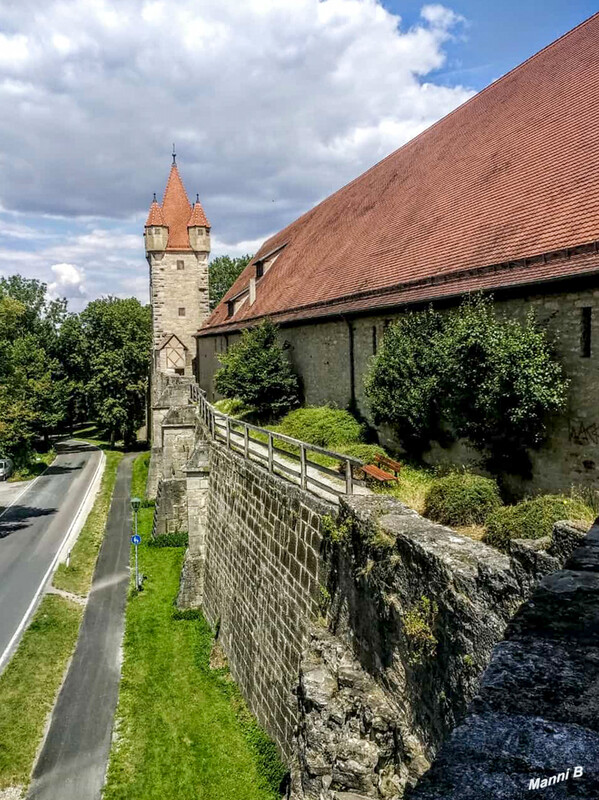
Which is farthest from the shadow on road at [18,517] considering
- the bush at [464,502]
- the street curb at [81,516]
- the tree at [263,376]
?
the bush at [464,502]

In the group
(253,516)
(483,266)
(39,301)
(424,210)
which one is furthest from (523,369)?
(39,301)

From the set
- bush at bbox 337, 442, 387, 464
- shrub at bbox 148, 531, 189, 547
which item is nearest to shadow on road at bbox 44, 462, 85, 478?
shrub at bbox 148, 531, 189, 547

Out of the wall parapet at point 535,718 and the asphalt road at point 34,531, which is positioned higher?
the wall parapet at point 535,718

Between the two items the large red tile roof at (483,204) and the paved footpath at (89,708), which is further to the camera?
the paved footpath at (89,708)

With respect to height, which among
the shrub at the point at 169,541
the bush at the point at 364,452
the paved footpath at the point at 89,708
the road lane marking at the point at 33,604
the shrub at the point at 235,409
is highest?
the shrub at the point at 235,409

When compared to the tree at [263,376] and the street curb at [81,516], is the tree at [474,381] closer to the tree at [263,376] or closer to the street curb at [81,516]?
the tree at [263,376]

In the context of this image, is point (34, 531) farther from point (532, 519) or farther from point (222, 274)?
point (222, 274)

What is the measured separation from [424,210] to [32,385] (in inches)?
1333

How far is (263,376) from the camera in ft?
63.4

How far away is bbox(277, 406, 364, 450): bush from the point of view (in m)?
14.6

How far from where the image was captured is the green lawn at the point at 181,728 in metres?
10.3

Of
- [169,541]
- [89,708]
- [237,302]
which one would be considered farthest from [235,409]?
[89,708]

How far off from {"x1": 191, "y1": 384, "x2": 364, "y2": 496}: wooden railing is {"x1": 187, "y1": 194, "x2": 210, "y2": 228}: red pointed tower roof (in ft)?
69.8

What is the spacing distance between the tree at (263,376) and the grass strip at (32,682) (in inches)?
334
